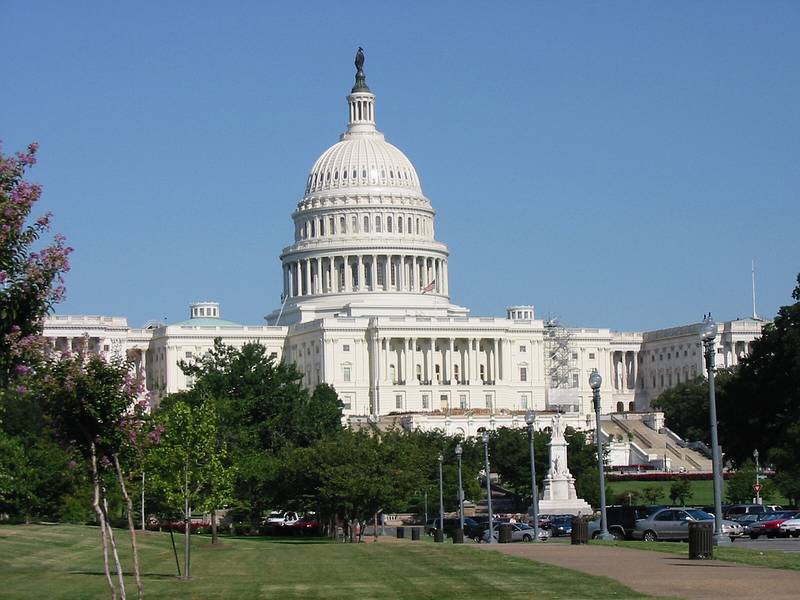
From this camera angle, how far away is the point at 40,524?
73.4 metres

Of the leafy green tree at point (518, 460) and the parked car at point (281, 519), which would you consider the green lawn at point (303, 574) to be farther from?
the leafy green tree at point (518, 460)

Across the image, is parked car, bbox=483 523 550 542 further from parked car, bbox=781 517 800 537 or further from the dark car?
parked car, bbox=781 517 800 537

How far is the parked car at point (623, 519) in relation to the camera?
209ft

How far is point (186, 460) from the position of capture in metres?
44.9

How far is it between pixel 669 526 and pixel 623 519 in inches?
108

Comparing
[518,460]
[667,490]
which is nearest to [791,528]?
[518,460]

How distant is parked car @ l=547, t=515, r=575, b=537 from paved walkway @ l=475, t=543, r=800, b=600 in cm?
2635

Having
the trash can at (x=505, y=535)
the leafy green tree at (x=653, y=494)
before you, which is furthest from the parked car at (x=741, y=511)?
the leafy green tree at (x=653, y=494)

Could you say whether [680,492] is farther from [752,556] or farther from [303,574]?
[303,574]

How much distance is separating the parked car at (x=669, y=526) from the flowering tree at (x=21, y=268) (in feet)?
117

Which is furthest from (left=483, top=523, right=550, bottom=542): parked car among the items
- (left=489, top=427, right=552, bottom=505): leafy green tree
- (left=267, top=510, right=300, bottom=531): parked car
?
(left=489, top=427, right=552, bottom=505): leafy green tree

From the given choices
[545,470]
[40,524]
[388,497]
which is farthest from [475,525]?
[545,470]

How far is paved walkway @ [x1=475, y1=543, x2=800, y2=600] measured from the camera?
34.3m

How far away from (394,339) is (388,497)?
353 ft
